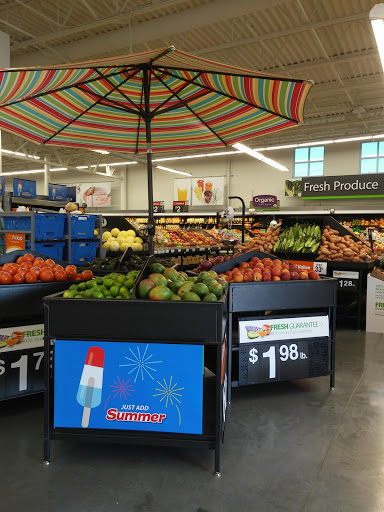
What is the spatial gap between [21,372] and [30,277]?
0.70 metres

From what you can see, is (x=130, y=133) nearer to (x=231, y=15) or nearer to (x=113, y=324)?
(x=113, y=324)

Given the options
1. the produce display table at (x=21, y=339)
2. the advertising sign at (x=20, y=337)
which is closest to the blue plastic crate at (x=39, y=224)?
the produce display table at (x=21, y=339)

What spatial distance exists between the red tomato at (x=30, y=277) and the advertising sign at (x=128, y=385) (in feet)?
3.21

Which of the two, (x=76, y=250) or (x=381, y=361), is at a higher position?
(x=76, y=250)

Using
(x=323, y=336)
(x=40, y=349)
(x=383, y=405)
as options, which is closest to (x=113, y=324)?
(x=40, y=349)

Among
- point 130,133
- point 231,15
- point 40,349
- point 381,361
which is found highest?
point 231,15

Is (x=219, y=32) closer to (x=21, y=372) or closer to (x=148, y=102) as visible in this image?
(x=148, y=102)

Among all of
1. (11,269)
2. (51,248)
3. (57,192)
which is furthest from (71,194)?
(11,269)

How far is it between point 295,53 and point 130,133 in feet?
26.6

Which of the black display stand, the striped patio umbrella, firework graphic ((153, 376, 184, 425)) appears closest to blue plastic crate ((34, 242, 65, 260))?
the striped patio umbrella

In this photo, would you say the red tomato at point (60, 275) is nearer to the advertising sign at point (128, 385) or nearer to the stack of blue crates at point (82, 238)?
the advertising sign at point (128, 385)

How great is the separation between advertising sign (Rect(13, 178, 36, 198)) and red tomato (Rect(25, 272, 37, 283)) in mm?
5004

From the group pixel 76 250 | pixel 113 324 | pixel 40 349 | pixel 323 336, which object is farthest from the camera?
pixel 76 250

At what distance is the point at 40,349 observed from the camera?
3016 mm
